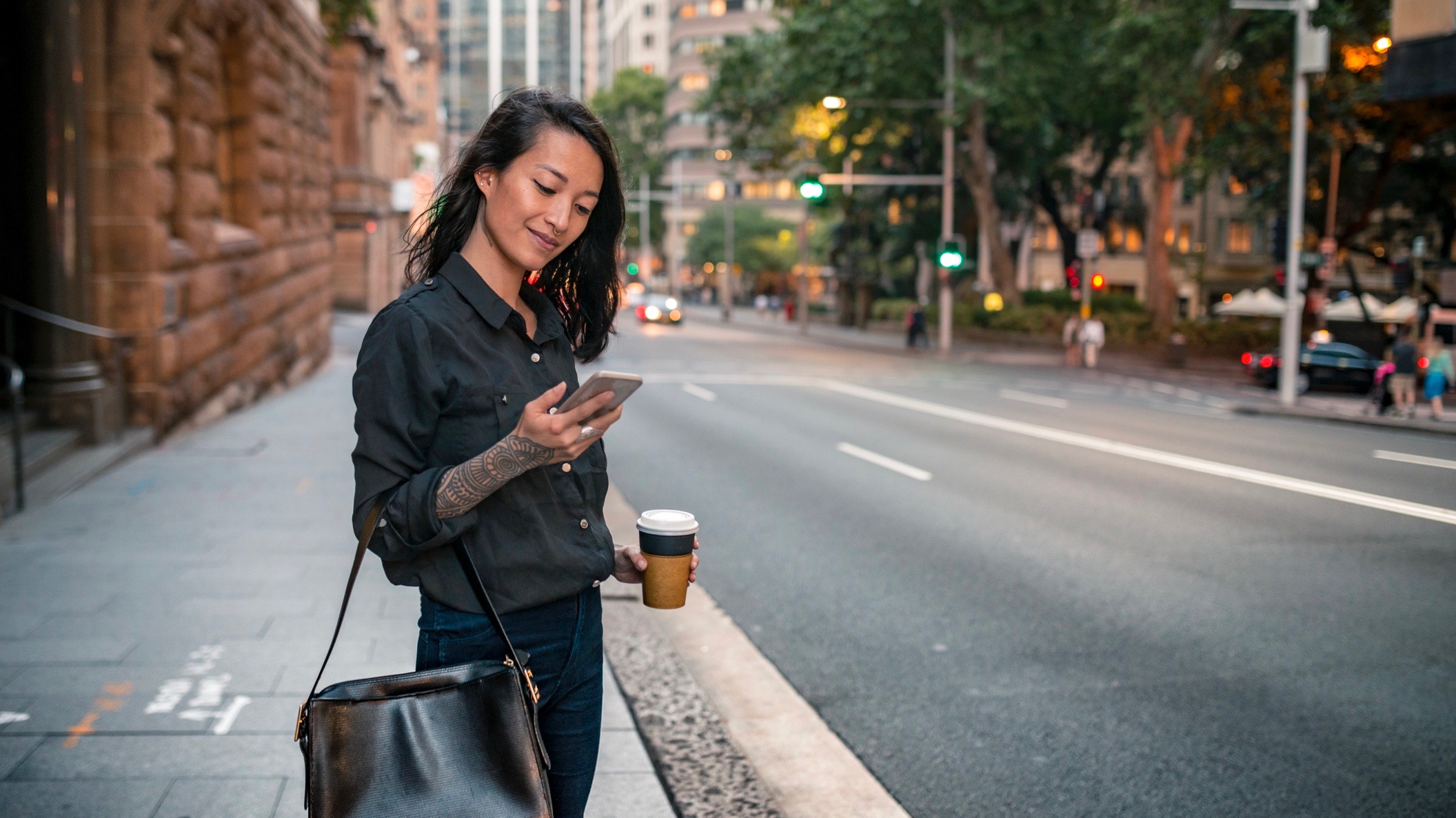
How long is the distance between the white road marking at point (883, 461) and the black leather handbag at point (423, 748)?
9.67m

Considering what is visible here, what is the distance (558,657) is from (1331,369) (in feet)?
103

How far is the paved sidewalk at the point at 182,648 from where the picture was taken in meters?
3.75

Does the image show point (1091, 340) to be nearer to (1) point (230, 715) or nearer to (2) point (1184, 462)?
(2) point (1184, 462)

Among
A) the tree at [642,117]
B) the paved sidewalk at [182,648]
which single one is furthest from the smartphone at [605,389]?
the tree at [642,117]

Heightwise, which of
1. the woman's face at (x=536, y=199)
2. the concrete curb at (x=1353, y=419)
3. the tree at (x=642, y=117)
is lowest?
the concrete curb at (x=1353, y=419)

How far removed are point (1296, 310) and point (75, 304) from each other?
2140 cm

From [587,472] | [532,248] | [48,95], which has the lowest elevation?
[587,472]

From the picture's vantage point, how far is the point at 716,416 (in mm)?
17281

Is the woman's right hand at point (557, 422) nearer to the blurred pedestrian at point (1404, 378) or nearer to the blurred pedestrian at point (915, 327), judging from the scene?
the blurred pedestrian at point (1404, 378)

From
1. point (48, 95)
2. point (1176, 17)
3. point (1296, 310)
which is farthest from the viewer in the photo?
point (1176, 17)

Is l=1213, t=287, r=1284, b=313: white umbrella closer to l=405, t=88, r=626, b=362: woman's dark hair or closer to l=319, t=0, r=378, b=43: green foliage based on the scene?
l=319, t=0, r=378, b=43: green foliage

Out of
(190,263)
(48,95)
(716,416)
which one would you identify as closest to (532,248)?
(48,95)

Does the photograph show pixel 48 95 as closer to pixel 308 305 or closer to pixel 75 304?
pixel 75 304

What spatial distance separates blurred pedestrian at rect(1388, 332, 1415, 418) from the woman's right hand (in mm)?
22794
